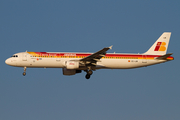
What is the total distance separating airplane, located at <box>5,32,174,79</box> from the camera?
54.9 meters

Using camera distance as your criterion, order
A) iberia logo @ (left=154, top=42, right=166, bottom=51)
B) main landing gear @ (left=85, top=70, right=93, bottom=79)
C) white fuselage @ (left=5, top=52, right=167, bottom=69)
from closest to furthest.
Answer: white fuselage @ (left=5, top=52, right=167, bottom=69), main landing gear @ (left=85, top=70, right=93, bottom=79), iberia logo @ (left=154, top=42, right=166, bottom=51)

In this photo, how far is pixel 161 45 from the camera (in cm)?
6131

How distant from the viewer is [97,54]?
5350 centimetres

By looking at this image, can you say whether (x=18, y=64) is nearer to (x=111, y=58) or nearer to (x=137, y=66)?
(x=111, y=58)

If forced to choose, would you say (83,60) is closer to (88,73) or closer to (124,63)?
(88,73)

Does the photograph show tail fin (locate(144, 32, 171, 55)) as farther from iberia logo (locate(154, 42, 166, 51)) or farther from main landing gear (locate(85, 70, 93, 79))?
main landing gear (locate(85, 70, 93, 79))

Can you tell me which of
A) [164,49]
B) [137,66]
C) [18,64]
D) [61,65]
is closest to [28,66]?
[18,64]

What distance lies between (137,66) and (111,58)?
16.9 ft

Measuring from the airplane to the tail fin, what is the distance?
53cm

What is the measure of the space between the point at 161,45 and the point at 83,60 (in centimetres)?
1612

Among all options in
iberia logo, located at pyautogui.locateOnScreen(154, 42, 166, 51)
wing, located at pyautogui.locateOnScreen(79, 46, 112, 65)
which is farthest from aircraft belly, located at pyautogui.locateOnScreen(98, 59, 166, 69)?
iberia logo, located at pyautogui.locateOnScreen(154, 42, 166, 51)

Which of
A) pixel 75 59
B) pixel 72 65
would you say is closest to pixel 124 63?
pixel 75 59

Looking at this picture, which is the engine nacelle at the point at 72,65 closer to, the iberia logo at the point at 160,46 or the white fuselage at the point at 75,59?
the white fuselage at the point at 75,59

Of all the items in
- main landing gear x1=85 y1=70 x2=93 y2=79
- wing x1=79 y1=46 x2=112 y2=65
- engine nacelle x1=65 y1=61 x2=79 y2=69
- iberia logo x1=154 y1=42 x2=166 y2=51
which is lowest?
main landing gear x1=85 y1=70 x2=93 y2=79
